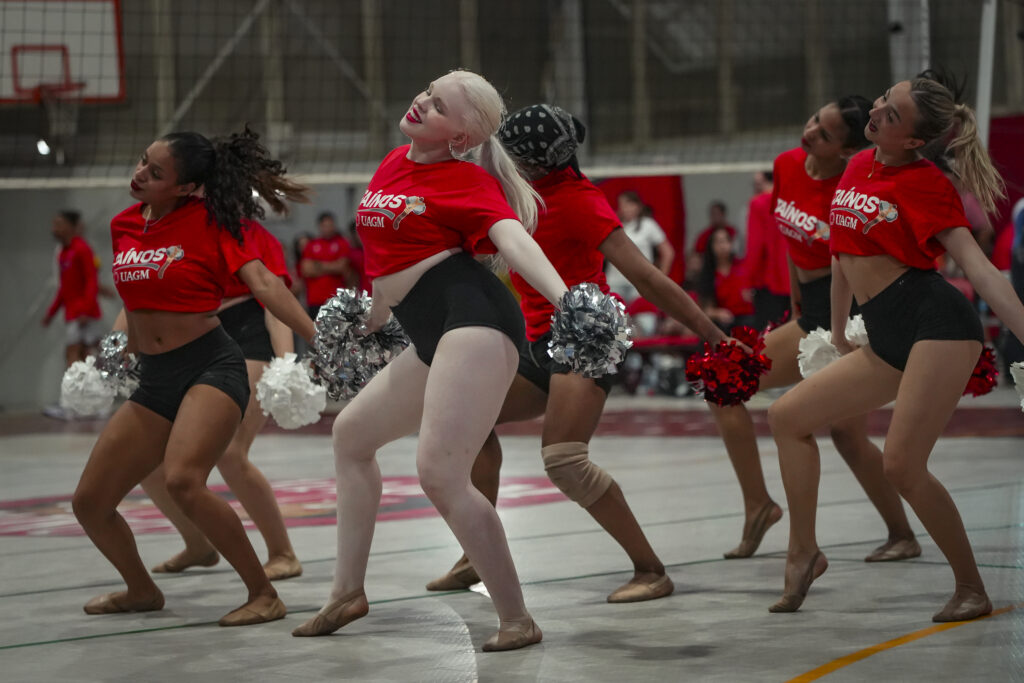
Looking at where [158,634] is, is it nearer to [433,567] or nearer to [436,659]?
[436,659]

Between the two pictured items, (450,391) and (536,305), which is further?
(536,305)

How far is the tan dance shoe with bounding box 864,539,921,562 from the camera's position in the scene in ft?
18.8

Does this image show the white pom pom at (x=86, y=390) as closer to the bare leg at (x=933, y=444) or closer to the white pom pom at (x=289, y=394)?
the white pom pom at (x=289, y=394)

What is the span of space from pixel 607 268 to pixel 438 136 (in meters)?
12.2

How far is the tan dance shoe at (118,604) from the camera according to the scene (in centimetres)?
515

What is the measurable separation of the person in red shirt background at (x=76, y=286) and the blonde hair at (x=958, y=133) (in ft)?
38.9

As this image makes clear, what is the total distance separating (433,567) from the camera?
5.93m

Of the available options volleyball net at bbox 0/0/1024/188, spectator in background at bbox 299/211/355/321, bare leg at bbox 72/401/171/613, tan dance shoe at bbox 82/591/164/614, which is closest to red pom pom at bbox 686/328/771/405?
bare leg at bbox 72/401/171/613

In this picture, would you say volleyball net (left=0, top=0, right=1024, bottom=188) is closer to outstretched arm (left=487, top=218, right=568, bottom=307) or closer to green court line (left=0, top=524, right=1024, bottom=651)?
green court line (left=0, top=524, right=1024, bottom=651)

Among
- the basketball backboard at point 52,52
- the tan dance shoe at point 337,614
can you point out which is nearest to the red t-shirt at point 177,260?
the tan dance shoe at point 337,614

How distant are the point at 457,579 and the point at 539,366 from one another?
3.07ft

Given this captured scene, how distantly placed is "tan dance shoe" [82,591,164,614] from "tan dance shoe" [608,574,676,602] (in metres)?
1.67

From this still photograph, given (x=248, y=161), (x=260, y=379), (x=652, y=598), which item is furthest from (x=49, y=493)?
(x=652, y=598)

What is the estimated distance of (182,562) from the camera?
6.09m
